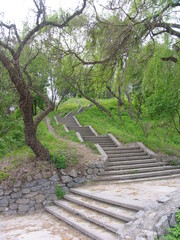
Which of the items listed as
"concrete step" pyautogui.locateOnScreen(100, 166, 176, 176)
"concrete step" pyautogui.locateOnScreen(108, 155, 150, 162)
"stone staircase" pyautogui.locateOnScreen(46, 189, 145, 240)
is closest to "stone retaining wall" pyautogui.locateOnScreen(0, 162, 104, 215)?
"stone staircase" pyautogui.locateOnScreen(46, 189, 145, 240)

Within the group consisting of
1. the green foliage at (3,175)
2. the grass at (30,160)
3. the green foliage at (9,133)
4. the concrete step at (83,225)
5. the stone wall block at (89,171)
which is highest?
the green foliage at (9,133)

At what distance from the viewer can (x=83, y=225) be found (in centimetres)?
527

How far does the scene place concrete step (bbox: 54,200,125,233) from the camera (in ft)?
15.7

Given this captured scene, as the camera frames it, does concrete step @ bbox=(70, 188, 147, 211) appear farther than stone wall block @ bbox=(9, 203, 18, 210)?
No

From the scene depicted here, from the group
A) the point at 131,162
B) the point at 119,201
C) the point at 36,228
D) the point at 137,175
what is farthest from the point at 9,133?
the point at 119,201

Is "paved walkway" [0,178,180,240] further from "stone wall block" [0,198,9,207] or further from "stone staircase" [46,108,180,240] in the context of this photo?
"stone wall block" [0,198,9,207]

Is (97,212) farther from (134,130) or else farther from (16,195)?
(134,130)

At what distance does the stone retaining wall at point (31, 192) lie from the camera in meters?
7.29

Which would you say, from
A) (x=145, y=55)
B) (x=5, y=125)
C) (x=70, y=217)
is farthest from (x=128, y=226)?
(x=5, y=125)

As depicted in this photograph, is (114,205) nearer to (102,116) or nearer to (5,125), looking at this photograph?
(5,125)

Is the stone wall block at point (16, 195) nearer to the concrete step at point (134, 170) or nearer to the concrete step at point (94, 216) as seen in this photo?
the concrete step at point (94, 216)

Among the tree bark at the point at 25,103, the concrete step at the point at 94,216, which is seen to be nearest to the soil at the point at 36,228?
the concrete step at the point at 94,216

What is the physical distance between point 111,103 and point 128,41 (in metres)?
19.4

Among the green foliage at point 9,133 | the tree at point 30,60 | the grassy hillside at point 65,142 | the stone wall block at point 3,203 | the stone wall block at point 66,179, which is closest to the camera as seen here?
the tree at point 30,60
